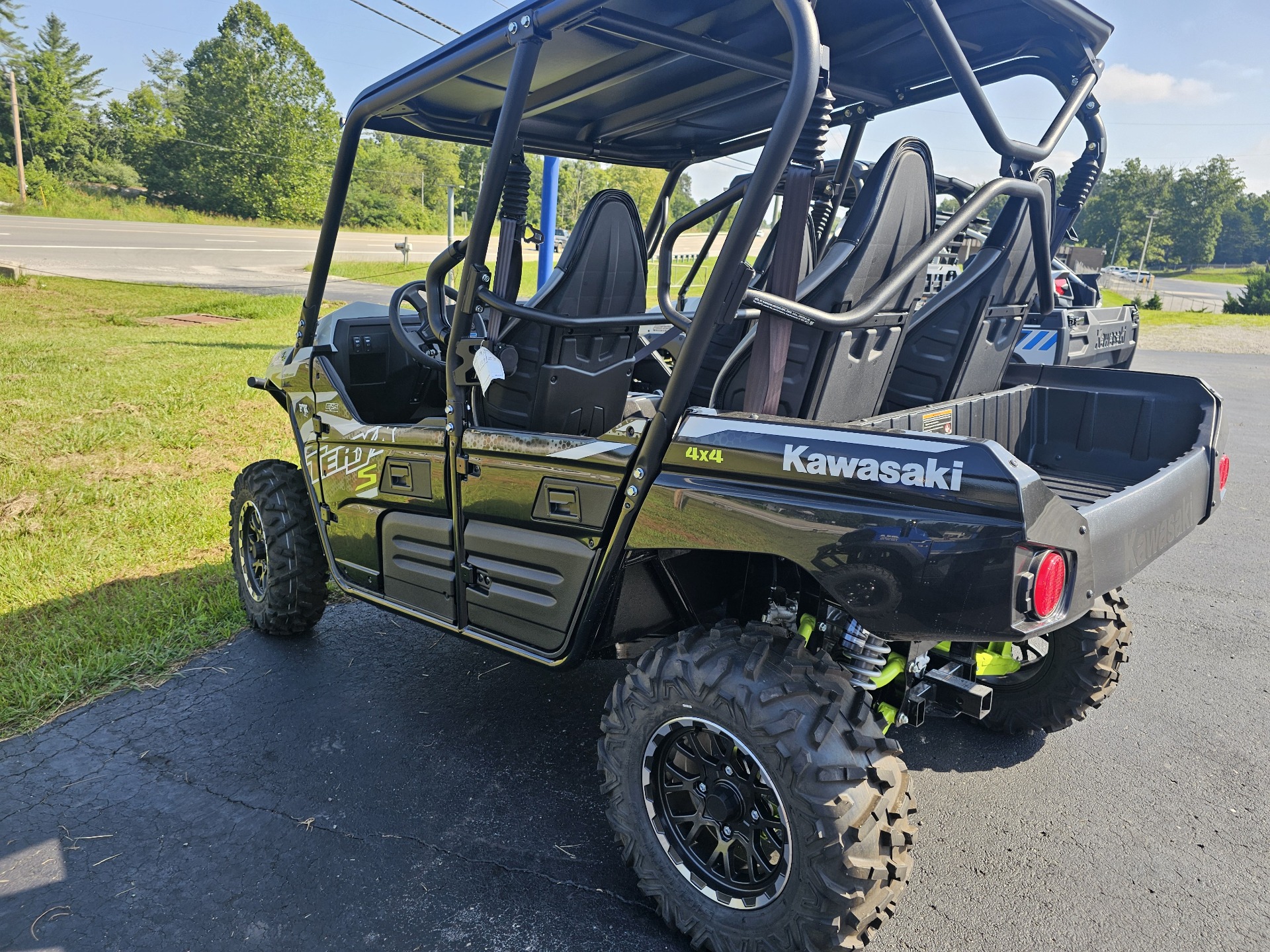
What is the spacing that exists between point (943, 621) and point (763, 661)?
44 centimetres

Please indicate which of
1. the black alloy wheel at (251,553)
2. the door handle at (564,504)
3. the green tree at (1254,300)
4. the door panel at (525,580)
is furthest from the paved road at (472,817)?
the green tree at (1254,300)

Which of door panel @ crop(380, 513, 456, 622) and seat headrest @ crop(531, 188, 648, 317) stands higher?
seat headrest @ crop(531, 188, 648, 317)

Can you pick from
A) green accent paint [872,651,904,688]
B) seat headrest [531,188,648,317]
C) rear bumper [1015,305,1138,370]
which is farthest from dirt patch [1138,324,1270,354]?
green accent paint [872,651,904,688]

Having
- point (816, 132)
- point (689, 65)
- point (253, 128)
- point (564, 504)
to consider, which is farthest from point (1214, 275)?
point (564, 504)

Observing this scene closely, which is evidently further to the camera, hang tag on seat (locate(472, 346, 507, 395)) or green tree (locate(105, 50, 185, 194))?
green tree (locate(105, 50, 185, 194))

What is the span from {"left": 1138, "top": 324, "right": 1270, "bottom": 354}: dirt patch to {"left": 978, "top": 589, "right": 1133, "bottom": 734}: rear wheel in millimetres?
15820

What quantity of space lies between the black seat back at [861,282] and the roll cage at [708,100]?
0.24ft

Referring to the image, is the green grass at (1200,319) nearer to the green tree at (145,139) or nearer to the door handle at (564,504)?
the door handle at (564,504)

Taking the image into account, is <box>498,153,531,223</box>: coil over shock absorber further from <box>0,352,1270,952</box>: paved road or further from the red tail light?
the red tail light

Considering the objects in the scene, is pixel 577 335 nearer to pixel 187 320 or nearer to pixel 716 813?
pixel 716 813

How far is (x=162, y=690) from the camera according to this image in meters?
3.46

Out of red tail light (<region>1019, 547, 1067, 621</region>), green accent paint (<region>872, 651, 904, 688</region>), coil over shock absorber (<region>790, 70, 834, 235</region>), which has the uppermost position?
coil over shock absorber (<region>790, 70, 834, 235</region>)

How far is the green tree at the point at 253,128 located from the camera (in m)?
47.0

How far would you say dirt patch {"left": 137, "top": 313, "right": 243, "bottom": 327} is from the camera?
42.6 ft
